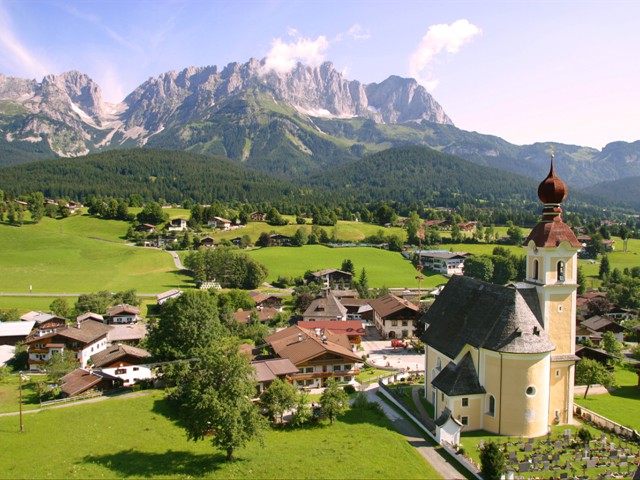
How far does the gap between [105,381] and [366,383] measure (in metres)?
22.1

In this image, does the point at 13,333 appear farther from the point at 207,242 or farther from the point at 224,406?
the point at 207,242

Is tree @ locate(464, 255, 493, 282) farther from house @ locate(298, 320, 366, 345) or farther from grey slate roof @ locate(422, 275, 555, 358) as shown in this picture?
grey slate roof @ locate(422, 275, 555, 358)

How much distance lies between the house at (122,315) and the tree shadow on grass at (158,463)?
39511 mm

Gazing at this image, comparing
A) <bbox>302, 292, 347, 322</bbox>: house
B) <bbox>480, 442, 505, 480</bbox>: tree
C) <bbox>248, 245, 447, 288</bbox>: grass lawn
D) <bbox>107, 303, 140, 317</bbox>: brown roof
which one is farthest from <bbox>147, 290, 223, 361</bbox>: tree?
<bbox>248, 245, 447, 288</bbox>: grass lawn

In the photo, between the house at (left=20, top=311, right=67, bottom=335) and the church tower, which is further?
the house at (left=20, top=311, right=67, bottom=335)

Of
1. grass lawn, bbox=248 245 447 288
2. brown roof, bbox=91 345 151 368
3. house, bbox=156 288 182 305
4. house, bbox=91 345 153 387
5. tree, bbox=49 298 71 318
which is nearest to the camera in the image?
house, bbox=91 345 153 387

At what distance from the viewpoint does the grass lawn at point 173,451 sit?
24.9m

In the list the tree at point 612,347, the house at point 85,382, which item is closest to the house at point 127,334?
the house at point 85,382

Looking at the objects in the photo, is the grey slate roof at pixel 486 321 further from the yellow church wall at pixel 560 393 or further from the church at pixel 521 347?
the yellow church wall at pixel 560 393

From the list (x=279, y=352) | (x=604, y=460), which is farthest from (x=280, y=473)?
(x=279, y=352)

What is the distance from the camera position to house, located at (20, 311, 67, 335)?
5666cm

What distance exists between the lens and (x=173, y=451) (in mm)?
28250

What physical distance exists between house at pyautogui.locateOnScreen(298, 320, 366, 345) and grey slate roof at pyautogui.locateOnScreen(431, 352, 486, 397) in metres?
25.0

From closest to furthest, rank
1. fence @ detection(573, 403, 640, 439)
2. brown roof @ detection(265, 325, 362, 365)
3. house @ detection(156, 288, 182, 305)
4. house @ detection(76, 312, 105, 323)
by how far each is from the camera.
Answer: fence @ detection(573, 403, 640, 439) < brown roof @ detection(265, 325, 362, 365) < house @ detection(76, 312, 105, 323) < house @ detection(156, 288, 182, 305)
